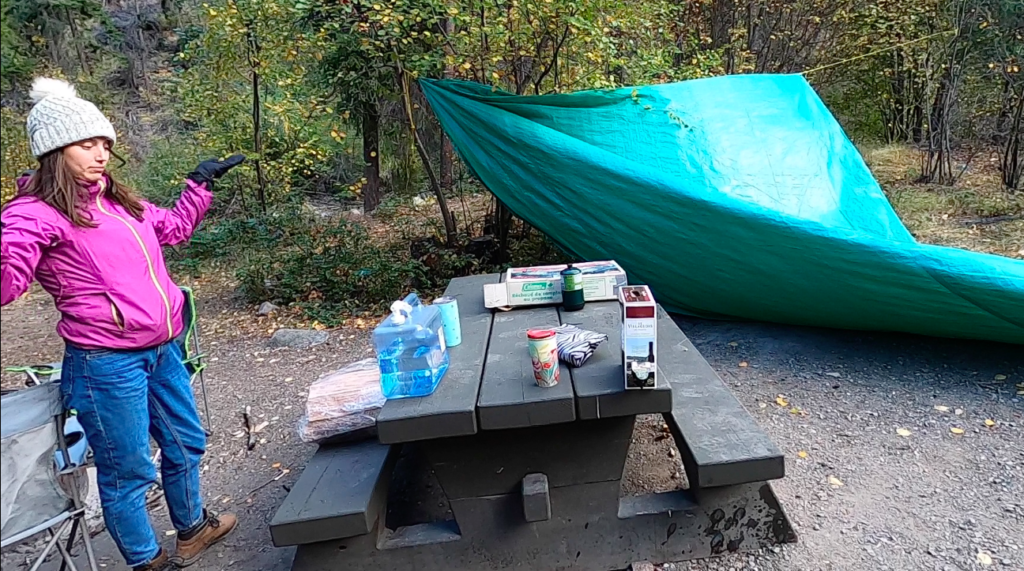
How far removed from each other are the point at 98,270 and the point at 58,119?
0.38m

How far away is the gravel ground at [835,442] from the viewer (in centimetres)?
189

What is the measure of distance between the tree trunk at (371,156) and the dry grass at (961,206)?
4508mm

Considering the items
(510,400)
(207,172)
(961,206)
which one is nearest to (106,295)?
(207,172)

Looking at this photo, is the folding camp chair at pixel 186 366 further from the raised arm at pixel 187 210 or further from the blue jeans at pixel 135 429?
the raised arm at pixel 187 210

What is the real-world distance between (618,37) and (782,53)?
9.56ft

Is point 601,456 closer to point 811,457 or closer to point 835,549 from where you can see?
point 835,549

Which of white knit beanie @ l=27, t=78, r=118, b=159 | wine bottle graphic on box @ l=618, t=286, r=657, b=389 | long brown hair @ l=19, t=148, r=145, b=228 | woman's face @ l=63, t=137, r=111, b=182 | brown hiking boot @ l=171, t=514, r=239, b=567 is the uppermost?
white knit beanie @ l=27, t=78, r=118, b=159

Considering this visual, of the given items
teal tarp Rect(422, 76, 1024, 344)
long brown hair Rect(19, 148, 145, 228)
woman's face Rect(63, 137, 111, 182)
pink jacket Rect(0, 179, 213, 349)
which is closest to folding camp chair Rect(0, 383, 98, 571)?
pink jacket Rect(0, 179, 213, 349)

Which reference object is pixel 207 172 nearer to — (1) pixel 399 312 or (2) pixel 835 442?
(1) pixel 399 312

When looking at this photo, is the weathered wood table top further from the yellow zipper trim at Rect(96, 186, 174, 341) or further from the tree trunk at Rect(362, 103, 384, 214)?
the tree trunk at Rect(362, 103, 384, 214)

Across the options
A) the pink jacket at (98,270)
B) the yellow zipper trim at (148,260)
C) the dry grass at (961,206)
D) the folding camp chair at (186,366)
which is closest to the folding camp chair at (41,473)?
the folding camp chair at (186,366)

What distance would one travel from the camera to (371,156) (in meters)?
6.28

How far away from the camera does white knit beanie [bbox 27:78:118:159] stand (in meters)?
1.52

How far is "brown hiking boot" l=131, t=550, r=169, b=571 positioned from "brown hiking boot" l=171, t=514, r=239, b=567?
4 centimetres
